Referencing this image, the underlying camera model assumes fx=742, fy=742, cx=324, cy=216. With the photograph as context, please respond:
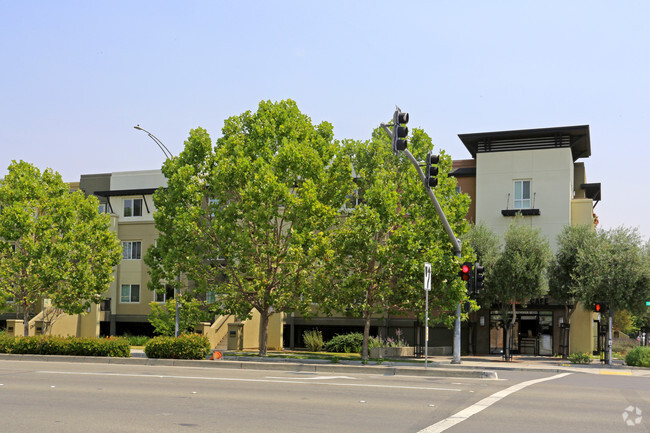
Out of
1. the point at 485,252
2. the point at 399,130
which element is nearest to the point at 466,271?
the point at 399,130

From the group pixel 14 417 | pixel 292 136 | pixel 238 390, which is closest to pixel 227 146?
pixel 292 136

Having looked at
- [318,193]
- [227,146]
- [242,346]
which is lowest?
[242,346]

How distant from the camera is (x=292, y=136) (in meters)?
29.0

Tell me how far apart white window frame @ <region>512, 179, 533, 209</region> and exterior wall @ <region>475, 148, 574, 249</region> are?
17 centimetres

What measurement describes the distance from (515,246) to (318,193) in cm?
1168

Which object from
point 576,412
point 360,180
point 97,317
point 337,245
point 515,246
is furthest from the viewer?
point 97,317

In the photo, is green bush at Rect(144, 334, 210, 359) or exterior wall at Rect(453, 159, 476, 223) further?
exterior wall at Rect(453, 159, 476, 223)

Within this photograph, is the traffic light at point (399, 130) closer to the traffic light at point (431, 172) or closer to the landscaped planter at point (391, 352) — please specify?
the traffic light at point (431, 172)

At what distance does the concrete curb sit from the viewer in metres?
20.9

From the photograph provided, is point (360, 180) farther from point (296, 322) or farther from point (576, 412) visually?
point (576, 412)

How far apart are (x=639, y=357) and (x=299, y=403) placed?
21909 mm

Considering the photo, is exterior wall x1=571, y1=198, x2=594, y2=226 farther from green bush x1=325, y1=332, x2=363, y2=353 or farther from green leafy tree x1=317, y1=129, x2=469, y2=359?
green leafy tree x1=317, y1=129, x2=469, y2=359

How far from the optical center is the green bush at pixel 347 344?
37.6 metres

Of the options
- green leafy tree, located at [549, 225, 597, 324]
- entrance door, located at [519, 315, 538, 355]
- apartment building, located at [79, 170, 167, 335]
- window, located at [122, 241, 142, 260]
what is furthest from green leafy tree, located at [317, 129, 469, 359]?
window, located at [122, 241, 142, 260]
